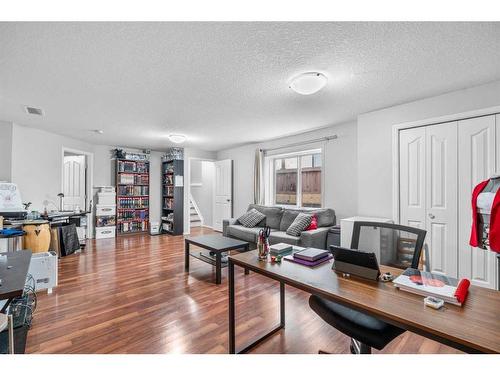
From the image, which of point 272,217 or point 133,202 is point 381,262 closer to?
point 272,217

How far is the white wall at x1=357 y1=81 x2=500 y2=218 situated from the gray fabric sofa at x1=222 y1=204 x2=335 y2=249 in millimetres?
652

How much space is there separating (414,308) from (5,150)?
5449 mm

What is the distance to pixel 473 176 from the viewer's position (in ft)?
8.15

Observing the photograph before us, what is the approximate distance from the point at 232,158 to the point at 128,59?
4488 mm

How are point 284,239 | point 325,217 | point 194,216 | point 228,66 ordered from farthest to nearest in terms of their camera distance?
1. point 194,216
2. point 325,217
3. point 284,239
4. point 228,66

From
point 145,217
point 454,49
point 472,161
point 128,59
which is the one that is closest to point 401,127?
point 472,161

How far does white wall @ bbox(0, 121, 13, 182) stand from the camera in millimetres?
3682

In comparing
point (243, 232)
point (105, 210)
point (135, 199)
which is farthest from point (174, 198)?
point (243, 232)

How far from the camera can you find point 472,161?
250 cm

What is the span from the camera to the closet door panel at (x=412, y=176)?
9.39 ft

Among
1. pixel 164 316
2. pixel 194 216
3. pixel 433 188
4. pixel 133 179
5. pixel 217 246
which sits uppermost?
pixel 133 179

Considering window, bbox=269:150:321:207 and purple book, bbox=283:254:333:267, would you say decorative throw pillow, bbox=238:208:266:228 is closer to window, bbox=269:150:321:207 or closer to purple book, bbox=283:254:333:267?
window, bbox=269:150:321:207

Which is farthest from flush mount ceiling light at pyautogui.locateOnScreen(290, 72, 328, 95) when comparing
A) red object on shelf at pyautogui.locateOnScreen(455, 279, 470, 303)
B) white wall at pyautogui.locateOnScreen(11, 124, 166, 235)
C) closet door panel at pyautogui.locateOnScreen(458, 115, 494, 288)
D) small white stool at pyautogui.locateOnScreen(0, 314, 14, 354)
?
white wall at pyautogui.locateOnScreen(11, 124, 166, 235)

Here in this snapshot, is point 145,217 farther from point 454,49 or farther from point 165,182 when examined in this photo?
point 454,49
